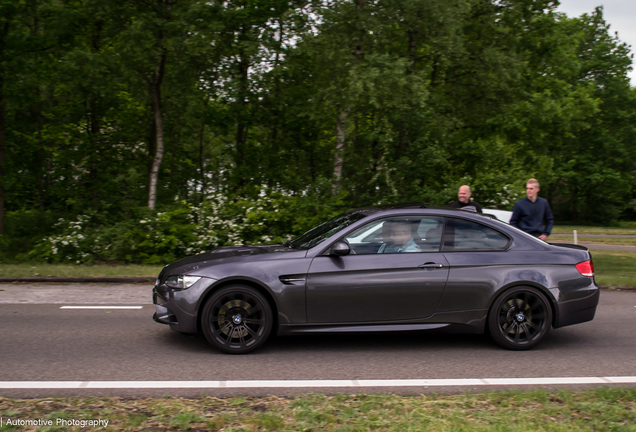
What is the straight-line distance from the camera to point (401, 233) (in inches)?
240

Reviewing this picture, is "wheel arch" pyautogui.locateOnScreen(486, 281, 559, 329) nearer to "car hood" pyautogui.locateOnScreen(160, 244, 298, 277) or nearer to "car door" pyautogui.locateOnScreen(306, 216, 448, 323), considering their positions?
"car door" pyautogui.locateOnScreen(306, 216, 448, 323)

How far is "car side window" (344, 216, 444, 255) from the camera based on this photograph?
19.6 feet

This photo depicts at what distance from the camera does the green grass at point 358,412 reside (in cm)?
383

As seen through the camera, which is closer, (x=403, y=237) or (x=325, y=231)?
(x=403, y=237)

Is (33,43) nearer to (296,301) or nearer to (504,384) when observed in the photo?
(296,301)

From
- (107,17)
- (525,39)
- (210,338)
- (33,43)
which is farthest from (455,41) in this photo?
(210,338)

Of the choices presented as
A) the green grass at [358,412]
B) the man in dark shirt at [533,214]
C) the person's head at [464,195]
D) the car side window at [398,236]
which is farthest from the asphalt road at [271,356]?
the person's head at [464,195]

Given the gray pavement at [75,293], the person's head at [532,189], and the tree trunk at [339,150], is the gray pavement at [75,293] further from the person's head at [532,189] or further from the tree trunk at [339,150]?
the tree trunk at [339,150]

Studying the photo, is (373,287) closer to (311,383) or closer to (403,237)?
(403,237)

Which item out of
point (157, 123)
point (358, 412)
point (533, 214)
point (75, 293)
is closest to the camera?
point (358, 412)

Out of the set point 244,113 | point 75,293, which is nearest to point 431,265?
point 75,293

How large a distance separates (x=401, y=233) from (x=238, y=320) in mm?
1972

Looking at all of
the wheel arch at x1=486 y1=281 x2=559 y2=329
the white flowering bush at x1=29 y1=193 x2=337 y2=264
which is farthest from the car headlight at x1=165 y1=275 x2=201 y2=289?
the white flowering bush at x1=29 y1=193 x2=337 y2=264

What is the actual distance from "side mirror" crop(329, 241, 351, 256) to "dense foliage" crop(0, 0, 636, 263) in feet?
27.5
